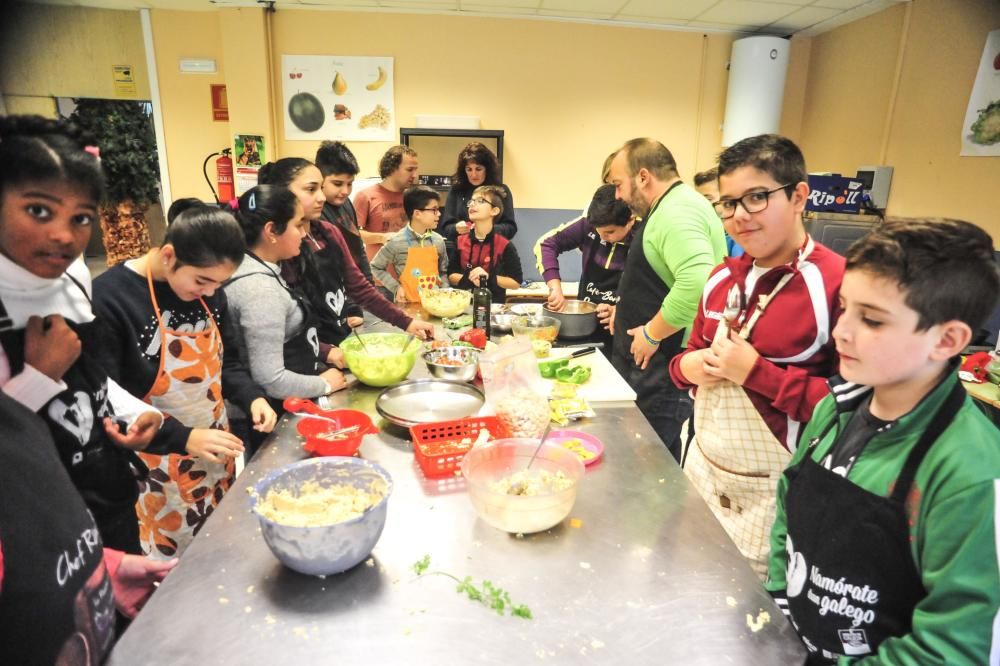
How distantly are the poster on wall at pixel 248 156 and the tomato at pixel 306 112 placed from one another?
0.35 meters

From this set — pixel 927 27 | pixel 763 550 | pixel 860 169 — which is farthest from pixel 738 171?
pixel 927 27

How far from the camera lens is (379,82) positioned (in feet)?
16.4

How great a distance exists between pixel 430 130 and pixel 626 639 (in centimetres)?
466

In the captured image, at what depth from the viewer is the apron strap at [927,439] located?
929 millimetres

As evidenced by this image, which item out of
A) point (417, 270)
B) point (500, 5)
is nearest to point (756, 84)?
point (500, 5)

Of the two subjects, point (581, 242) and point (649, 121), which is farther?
point (649, 121)

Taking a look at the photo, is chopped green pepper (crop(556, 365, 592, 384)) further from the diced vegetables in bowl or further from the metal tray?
the diced vegetables in bowl

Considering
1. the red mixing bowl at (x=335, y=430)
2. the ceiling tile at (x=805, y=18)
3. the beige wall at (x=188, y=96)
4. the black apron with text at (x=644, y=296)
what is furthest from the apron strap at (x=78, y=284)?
the ceiling tile at (x=805, y=18)

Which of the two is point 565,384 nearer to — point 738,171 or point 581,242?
point 738,171

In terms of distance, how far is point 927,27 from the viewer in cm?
401

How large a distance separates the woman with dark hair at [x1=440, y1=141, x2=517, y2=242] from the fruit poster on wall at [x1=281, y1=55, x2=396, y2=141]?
1.42m

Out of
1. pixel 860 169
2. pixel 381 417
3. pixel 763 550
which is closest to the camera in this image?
pixel 763 550

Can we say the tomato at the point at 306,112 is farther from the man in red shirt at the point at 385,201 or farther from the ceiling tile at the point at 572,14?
the ceiling tile at the point at 572,14

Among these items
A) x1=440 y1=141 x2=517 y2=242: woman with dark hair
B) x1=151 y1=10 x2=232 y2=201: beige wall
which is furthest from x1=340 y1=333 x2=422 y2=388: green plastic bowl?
x1=151 y1=10 x2=232 y2=201: beige wall
